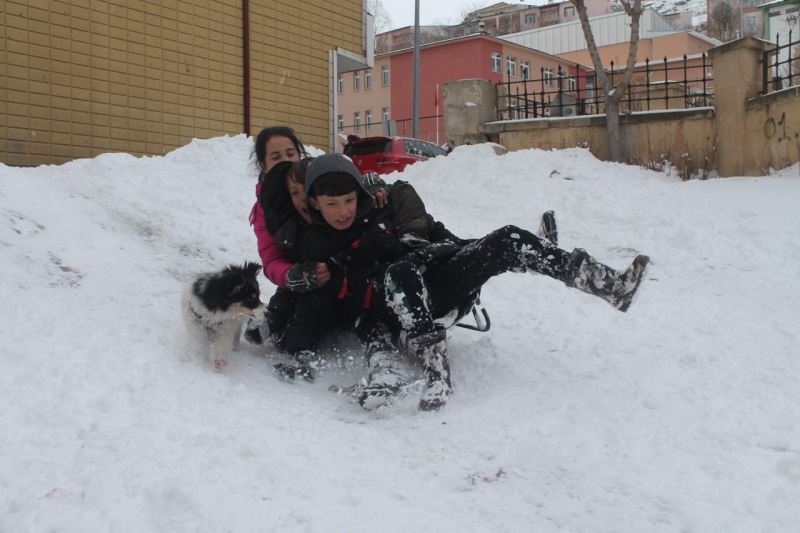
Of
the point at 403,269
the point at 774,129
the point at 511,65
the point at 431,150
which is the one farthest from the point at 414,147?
the point at 511,65

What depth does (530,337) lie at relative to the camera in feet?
14.8

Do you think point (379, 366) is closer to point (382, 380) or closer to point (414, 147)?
point (382, 380)

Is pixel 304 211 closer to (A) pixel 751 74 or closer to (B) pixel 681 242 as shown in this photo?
(B) pixel 681 242

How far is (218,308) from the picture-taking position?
3613mm

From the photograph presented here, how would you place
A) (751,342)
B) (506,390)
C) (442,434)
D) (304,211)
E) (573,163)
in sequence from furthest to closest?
(573,163)
(751,342)
(304,211)
(506,390)
(442,434)

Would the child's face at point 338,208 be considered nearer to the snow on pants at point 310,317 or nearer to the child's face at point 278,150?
the snow on pants at point 310,317

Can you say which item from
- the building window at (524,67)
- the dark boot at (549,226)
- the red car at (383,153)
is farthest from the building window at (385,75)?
the dark boot at (549,226)

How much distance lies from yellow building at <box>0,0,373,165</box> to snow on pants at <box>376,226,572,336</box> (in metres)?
7.64

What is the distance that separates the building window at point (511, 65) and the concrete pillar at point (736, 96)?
3264cm

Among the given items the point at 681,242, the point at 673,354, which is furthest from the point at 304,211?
the point at 681,242

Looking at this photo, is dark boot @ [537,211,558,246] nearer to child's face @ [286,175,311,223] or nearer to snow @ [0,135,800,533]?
snow @ [0,135,800,533]

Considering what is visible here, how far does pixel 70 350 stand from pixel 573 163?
29.4 ft

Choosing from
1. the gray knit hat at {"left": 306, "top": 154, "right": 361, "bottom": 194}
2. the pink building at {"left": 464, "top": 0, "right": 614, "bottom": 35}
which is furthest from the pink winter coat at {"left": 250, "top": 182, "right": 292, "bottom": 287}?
the pink building at {"left": 464, "top": 0, "right": 614, "bottom": 35}

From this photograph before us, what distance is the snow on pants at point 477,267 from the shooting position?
3396mm
